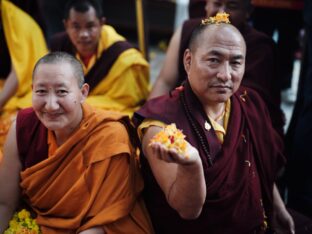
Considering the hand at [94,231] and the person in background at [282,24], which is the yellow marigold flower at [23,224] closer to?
the hand at [94,231]

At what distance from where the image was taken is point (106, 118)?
7.66 feet

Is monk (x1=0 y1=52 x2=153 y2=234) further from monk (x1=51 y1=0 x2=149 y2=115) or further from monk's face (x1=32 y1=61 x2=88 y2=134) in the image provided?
monk (x1=51 y1=0 x2=149 y2=115)

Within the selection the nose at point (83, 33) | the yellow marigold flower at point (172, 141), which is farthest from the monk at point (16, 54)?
the yellow marigold flower at point (172, 141)

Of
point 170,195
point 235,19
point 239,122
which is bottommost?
point 170,195

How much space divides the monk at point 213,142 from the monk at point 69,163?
145 mm

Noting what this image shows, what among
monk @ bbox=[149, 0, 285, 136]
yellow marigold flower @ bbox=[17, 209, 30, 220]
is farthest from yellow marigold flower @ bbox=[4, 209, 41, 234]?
monk @ bbox=[149, 0, 285, 136]

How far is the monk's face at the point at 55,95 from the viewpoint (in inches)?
85.3

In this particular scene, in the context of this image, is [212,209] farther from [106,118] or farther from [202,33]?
[202,33]

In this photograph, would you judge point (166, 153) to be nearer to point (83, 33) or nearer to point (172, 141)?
point (172, 141)

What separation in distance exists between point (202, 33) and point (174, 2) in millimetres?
5419

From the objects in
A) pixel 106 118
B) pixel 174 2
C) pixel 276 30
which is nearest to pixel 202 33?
pixel 106 118

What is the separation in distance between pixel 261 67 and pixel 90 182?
1600mm

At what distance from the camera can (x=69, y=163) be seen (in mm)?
2270

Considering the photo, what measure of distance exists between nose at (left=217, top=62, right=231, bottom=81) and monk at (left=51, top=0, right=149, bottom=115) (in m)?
1.63
